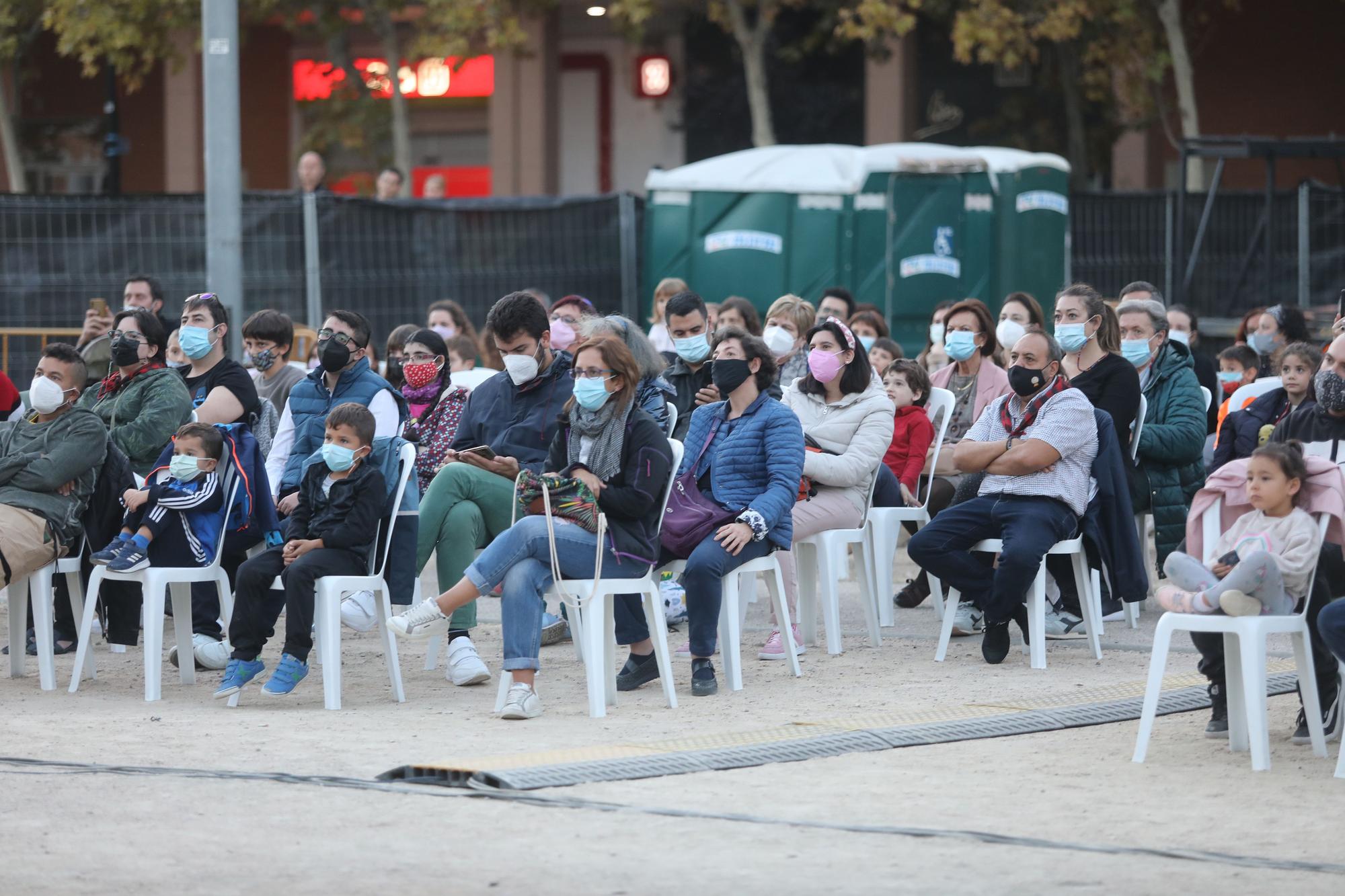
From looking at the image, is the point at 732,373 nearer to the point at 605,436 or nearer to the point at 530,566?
the point at 605,436

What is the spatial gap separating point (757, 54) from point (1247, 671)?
16.2 meters

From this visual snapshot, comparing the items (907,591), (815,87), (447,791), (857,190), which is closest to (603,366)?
(447,791)

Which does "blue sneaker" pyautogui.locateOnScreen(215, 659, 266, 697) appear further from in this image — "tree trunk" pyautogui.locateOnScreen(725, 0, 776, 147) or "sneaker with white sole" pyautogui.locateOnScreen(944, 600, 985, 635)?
"tree trunk" pyautogui.locateOnScreen(725, 0, 776, 147)

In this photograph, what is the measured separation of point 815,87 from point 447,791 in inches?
802

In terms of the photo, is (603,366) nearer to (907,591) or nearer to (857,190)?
(907,591)

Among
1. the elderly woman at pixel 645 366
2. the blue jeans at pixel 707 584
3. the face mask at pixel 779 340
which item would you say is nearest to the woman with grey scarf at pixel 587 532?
the blue jeans at pixel 707 584

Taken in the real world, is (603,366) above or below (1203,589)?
above

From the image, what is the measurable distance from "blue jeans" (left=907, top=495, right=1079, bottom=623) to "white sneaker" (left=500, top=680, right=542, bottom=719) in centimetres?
202

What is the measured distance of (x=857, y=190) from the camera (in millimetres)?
17312

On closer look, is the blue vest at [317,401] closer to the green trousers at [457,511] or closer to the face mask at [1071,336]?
the green trousers at [457,511]

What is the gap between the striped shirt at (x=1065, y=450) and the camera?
8.32m

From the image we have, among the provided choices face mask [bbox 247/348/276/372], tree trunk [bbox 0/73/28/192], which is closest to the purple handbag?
face mask [bbox 247/348/276/372]

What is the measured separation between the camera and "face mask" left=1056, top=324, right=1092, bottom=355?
9086mm

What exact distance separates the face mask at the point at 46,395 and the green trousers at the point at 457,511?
160 cm
